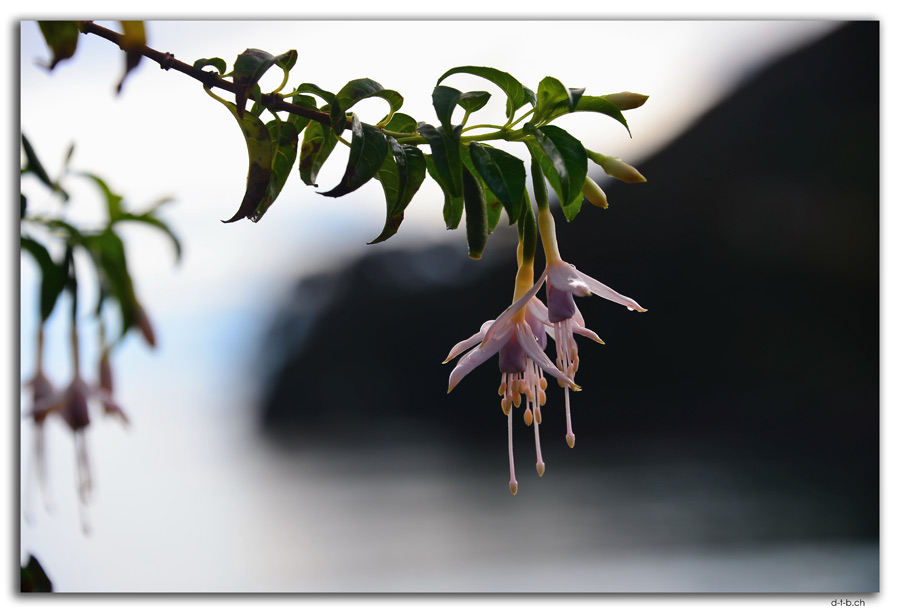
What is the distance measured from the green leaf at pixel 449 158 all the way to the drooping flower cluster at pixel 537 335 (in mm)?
84

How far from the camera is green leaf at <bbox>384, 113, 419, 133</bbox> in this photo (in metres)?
0.53

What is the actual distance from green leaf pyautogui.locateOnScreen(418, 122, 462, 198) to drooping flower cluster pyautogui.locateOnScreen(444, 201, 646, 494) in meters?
0.08

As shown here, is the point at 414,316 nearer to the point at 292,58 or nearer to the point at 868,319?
the point at 868,319

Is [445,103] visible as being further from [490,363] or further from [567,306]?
[490,363]

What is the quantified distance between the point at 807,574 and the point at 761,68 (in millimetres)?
1605

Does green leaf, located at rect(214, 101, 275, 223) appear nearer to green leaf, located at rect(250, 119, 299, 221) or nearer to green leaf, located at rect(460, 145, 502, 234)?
green leaf, located at rect(250, 119, 299, 221)

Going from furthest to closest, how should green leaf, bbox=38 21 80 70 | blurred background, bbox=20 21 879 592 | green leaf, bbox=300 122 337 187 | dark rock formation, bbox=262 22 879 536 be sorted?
dark rock formation, bbox=262 22 879 536, blurred background, bbox=20 21 879 592, green leaf, bbox=300 122 337 187, green leaf, bbox=38 21 80 70

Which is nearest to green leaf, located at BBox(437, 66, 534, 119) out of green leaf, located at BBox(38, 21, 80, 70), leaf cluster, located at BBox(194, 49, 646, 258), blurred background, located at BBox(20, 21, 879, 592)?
leaf cluster, located at BBox(194, 49, 646, 258)

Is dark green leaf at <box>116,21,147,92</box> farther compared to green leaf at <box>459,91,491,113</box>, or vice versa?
green leaf at <box>459,91,491,113</box>

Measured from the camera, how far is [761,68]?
253 centimetres

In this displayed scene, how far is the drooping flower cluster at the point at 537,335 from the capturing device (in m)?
0.47

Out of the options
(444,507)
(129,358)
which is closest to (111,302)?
(129,358)

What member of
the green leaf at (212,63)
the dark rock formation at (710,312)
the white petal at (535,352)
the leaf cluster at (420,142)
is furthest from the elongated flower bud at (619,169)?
the dark rock formation at (710,312)

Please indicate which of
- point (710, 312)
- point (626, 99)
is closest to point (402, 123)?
point (626, 99)
